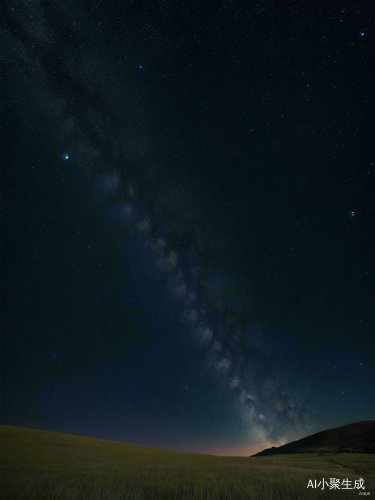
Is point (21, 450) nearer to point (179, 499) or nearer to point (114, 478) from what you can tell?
point (114, 478)

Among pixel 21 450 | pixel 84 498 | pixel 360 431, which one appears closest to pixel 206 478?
pixel 84 498

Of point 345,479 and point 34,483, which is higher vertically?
point 345,479

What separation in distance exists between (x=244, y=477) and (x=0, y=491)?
28.0 ft

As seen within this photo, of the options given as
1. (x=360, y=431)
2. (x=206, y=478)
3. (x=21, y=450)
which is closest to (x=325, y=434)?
(x=360, y=431)

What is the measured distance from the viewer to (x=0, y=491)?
804 cm

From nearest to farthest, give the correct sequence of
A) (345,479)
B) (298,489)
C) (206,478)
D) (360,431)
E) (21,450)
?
1. (298,489)
2. (345,479)
3. (206,478)
4. (21,450)
5. (360,431)

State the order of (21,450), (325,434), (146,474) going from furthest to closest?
(325,434) < (21,450) < (146,474)

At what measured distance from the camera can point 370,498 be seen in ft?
25.7

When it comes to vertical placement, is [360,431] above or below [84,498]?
above

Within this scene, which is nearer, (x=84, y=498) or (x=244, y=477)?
(x=84, y=498)

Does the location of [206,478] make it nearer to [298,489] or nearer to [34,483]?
[298,489]

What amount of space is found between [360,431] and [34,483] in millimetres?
90153

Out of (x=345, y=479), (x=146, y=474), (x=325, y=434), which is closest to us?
(x=345, y=479)

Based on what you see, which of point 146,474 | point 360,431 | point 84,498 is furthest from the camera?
point 360,431
